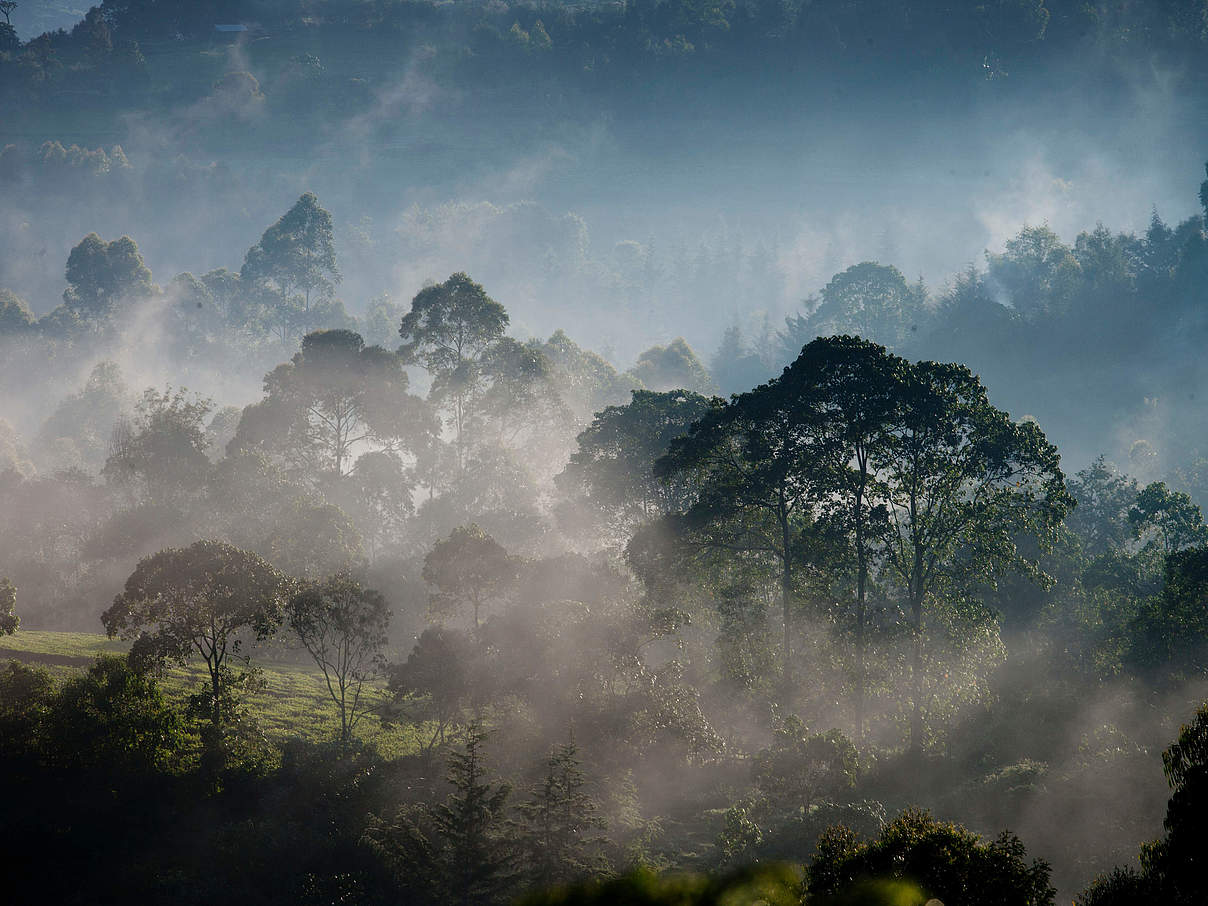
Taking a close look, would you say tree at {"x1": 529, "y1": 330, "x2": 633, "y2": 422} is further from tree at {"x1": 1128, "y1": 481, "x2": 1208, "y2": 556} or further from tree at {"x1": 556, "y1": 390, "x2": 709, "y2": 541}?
tree at {"x1": 1128, "y1": 481, "x2": 1208, "y2": 556}

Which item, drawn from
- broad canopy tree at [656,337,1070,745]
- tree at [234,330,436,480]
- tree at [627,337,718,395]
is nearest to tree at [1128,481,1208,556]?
broad canopy tree at [656,337,1070,745]

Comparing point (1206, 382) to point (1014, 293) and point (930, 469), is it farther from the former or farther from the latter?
point (930, 469)

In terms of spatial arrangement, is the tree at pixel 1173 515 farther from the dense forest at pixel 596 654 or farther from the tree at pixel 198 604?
the tree at pixel 198 604

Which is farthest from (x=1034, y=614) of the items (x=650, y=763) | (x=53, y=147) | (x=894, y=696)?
(x=53, y=147)

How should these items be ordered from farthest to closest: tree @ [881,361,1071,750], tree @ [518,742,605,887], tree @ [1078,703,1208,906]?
tree @ [881,361,1071,750] < tree @ [518,742,605,887] < tree @ [1078,703,1208,906]

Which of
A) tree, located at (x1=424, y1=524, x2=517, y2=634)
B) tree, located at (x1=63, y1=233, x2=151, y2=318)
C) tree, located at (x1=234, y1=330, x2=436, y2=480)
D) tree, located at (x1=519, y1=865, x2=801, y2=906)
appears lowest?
tree, located at (x1=519, y1=865, x2=801, y2=906)

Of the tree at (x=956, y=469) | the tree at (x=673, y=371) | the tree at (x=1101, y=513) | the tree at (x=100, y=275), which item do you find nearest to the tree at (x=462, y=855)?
the tree at (x=956, y=469)
